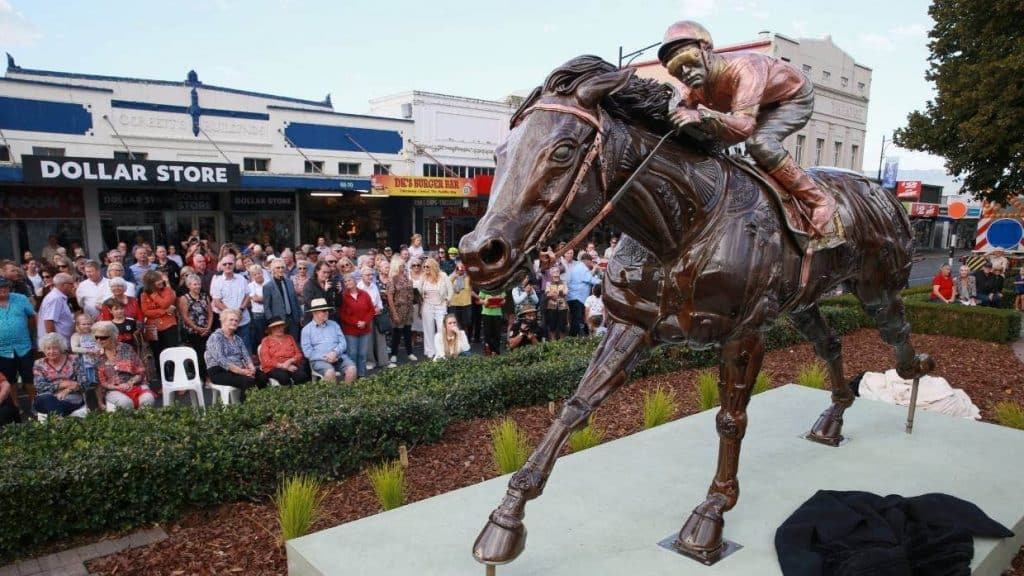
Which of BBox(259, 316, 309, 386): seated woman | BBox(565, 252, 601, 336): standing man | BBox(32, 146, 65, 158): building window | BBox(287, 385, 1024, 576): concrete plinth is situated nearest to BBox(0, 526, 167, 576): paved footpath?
BBox(287, 385, 1024, 576): concrete plinth

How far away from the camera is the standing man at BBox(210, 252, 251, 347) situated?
26.6ft

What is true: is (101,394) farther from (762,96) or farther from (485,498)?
(762,96)

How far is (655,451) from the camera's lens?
4141 millimetres

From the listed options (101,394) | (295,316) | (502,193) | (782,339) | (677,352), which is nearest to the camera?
(502,193)

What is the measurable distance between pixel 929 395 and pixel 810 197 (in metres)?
4.05

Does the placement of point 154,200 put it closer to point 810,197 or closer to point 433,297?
point 433,297

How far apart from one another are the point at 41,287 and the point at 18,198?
8356 mm

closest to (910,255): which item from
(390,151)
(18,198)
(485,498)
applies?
(485,498)

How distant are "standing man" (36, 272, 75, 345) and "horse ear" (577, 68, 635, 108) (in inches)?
285

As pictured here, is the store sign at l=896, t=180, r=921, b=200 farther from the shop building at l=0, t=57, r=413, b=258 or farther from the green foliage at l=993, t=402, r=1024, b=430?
the green foliage at l=993, t=402, r=1024, b=430

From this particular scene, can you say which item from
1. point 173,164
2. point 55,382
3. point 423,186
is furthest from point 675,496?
point 423,186

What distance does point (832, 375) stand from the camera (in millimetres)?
4504

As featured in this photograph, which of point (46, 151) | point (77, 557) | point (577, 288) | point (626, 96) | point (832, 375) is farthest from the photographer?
point (46, 151)

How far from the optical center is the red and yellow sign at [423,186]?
20.3 metres
